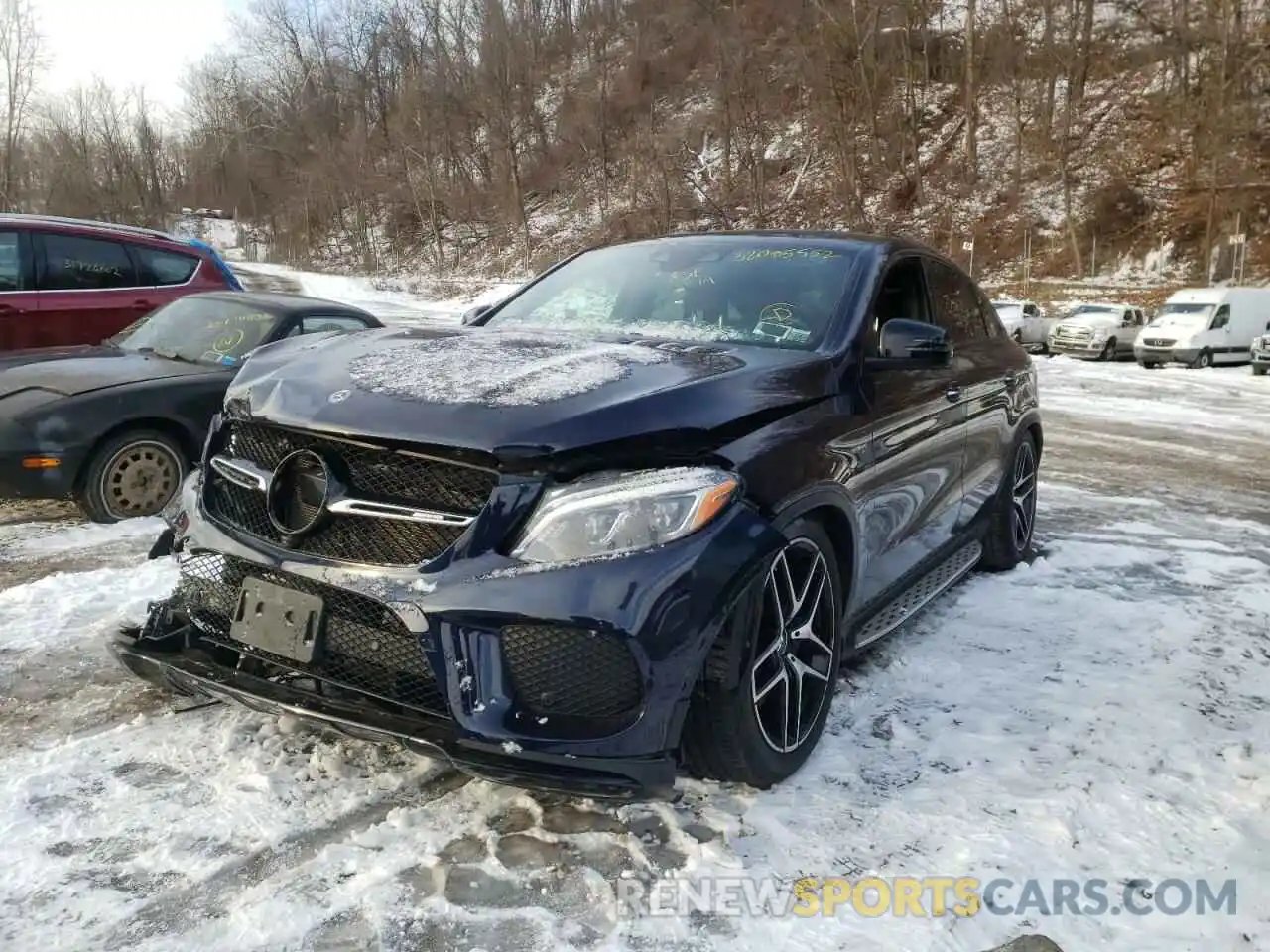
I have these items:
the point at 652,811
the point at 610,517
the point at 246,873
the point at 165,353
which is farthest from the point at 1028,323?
the point at 246,873

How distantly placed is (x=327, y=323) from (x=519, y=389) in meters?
4.64

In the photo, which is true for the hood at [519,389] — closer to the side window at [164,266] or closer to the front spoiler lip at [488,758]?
the front spoiler lip at [488,758]

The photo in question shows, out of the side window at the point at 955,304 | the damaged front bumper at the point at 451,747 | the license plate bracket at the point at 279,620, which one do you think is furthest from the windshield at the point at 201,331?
the side window at the point at 955,304

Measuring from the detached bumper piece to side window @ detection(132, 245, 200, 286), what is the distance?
250 inches

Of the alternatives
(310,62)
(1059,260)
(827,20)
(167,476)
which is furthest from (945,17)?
(167,476)

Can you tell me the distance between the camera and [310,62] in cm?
7412

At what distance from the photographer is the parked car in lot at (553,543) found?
2.39 metres

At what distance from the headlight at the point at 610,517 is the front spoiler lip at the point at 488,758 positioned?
47cm

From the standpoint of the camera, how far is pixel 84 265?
8.07m

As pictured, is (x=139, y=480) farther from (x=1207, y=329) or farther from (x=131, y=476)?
(x=1207, y=329)

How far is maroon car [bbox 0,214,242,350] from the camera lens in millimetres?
7773

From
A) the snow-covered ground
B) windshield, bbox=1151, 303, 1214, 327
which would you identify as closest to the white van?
windshield, bbox=1151, 303, 1214, 327

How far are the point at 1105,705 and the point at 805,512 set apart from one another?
1587 millimetres

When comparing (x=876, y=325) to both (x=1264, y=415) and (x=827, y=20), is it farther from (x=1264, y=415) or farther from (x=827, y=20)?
(x=827, y=20)
